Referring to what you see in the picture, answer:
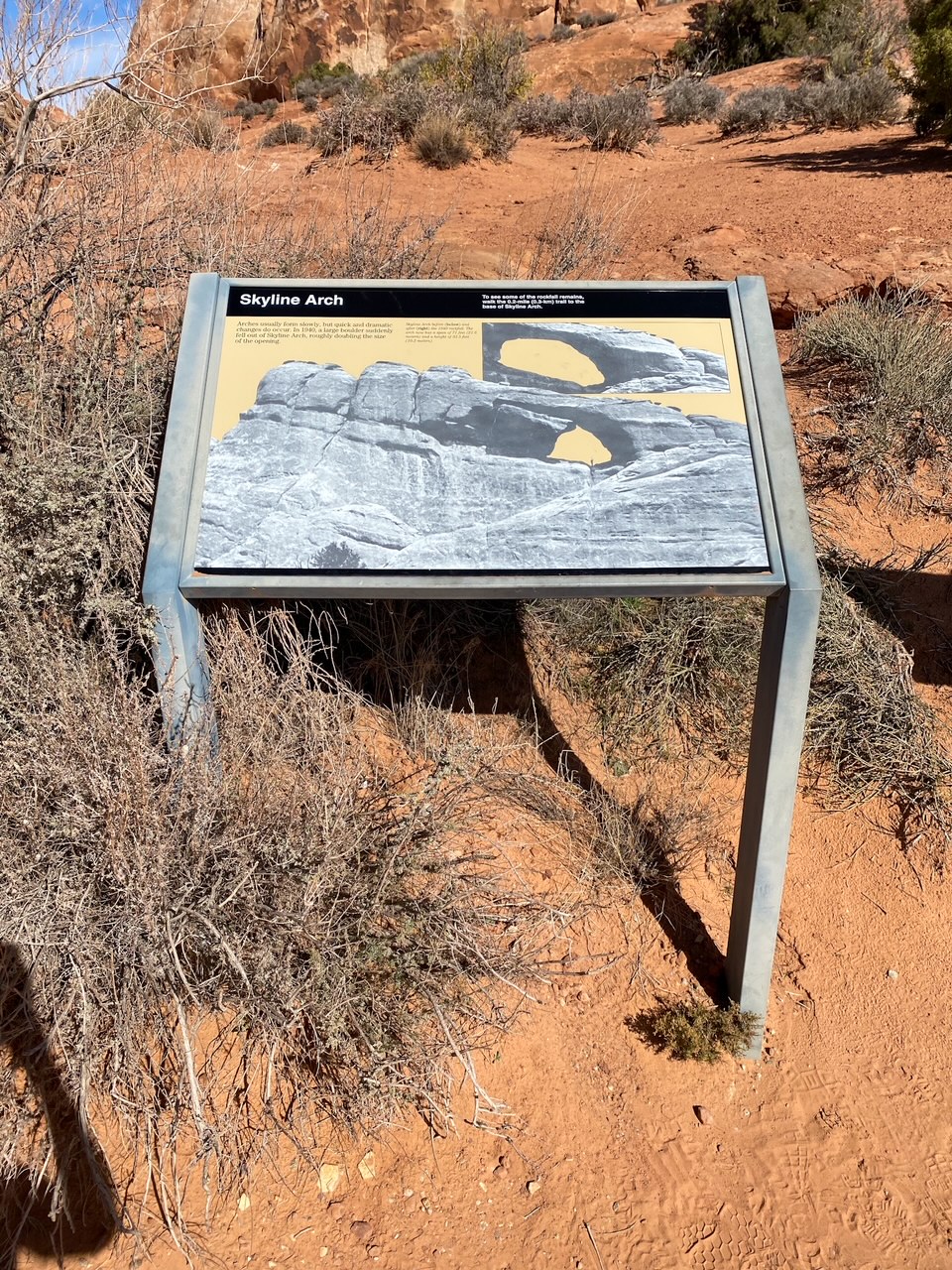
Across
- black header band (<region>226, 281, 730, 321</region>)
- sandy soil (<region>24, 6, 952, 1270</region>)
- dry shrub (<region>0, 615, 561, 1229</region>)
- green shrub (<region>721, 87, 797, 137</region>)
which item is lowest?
sandy soil (<region>24, 6, 952, 1270</region>)

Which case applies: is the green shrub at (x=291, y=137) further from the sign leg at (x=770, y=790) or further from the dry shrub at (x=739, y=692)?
the sign leg at (x=770, y=790)

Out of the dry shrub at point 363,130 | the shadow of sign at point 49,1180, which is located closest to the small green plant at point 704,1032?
the shadow of sign at point 49,1180

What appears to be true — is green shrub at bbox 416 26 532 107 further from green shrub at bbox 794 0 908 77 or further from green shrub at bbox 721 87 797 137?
green shrub at bbox 794 0 908 77

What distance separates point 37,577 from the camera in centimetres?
247

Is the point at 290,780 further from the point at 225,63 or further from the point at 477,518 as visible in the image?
the point at 225,63

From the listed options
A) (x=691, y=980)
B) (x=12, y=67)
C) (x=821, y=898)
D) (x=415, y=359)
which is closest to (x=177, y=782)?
(x=415, y=359)

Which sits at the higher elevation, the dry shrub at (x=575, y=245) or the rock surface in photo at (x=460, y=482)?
the rock surface in photo at (x=460, y=482)

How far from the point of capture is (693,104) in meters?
12.4

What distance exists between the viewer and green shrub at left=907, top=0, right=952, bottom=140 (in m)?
8.19

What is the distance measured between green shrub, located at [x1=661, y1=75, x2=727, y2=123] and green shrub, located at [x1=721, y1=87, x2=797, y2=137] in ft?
3.04

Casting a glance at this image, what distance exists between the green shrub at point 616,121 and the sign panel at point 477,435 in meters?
9.65

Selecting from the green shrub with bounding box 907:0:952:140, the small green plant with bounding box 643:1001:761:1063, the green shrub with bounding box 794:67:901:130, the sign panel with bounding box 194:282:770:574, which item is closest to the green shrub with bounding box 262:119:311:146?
the green shrub with bounding box 794:67:901:130

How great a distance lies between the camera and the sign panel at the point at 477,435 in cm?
210

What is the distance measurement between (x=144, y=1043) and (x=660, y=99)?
1574cm
